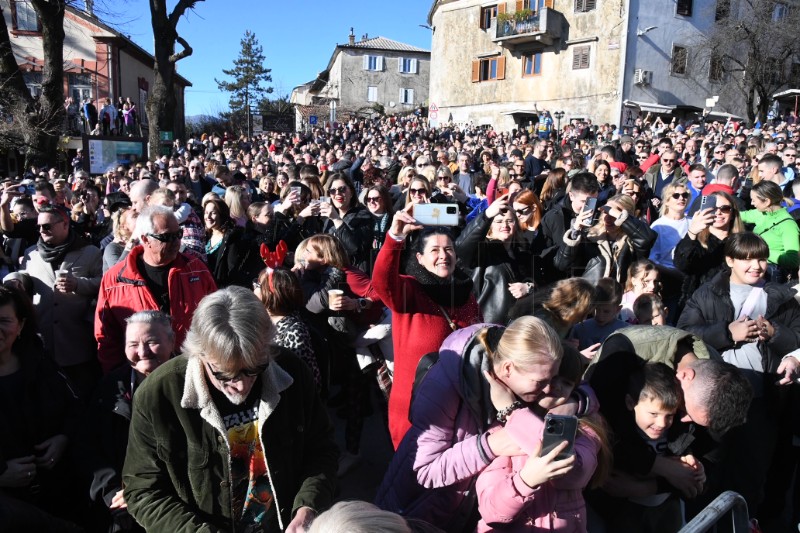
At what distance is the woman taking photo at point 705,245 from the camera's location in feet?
14.4

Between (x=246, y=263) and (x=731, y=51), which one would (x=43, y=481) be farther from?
(x=731, y=51)

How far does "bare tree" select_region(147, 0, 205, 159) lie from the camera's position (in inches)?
698

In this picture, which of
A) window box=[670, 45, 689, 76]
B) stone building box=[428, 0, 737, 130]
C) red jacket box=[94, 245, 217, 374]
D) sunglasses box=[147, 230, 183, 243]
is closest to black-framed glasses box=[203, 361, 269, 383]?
red jacket box=[94, 245, 217, 374]

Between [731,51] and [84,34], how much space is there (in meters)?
35.5

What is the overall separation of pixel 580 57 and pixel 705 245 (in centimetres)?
3199

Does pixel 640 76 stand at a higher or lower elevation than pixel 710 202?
higher

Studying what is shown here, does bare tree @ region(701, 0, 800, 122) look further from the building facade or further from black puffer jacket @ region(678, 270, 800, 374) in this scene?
black puffer jacket @ region(678, 270, 800, 374)

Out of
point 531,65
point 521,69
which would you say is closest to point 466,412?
point 531,65

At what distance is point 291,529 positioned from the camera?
73.0 inches

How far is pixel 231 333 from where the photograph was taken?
198 cm

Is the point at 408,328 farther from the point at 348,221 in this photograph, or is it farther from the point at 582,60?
the point at 582,60

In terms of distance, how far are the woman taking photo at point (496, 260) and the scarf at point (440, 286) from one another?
24.3 inches

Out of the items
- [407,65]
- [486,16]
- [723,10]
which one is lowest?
[723,10]

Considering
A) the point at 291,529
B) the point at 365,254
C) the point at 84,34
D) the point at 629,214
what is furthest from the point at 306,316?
the point at 84,34
